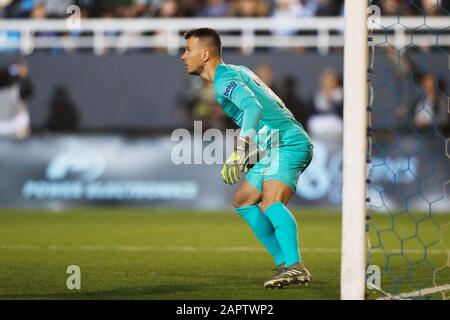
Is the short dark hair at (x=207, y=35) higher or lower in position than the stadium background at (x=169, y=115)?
lower

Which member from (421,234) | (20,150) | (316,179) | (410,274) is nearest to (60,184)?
(20,150)

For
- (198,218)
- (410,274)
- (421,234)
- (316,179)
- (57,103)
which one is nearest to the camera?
(410,274)

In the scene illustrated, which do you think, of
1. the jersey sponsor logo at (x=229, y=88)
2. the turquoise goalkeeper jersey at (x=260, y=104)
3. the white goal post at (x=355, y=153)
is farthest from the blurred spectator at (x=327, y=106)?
the white goal post at (x=355, y=153)

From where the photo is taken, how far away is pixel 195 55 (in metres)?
7.06

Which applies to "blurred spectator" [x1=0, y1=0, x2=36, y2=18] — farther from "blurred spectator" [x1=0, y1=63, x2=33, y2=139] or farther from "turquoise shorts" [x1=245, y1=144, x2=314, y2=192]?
"turquoise shorts" [x1=245, y1=144, x2=314, y2=192]

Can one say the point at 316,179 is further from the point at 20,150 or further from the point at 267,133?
the point at 267,133

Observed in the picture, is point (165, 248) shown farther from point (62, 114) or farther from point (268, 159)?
point (62, 114)

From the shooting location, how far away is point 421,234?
1149cm

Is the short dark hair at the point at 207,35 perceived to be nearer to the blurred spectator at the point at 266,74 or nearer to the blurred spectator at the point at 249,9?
the blurred spectator at the point at 266,74

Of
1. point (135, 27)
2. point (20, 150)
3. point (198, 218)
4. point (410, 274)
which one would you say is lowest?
point (410, 274)

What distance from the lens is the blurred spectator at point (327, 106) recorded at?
1527 centimetres

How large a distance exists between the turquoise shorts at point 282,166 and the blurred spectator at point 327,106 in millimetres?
8143

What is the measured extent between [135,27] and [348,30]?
10.4 metres

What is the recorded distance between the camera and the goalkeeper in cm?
684
